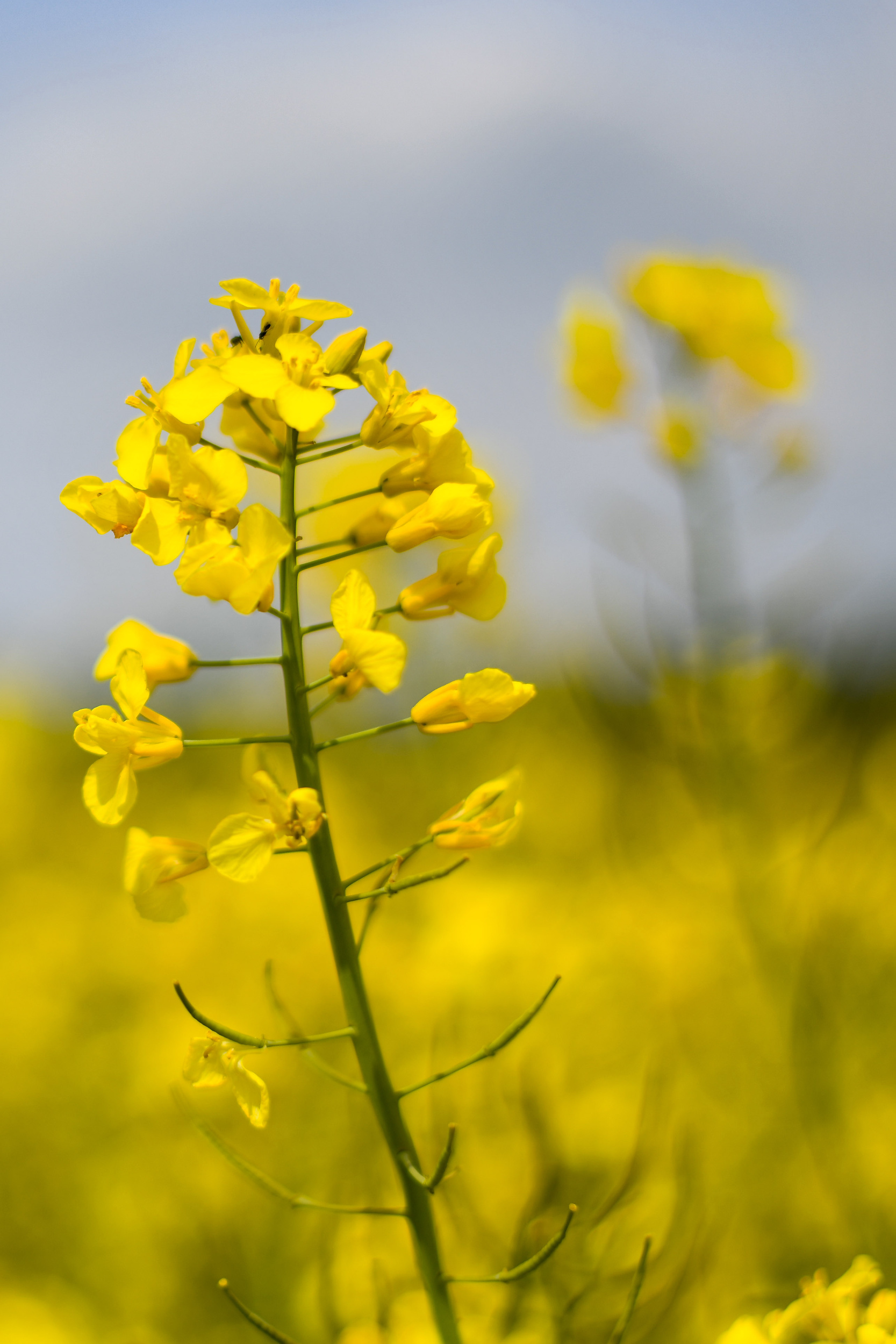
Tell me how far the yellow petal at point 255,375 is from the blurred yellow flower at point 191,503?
0.18 feet

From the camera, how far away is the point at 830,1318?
35.7 inches

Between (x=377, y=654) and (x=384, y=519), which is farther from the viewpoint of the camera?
(x=384, y=519)

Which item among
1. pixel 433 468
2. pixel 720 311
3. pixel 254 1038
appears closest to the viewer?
pixel 254 1038

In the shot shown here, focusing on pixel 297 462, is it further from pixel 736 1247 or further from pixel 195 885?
pixel 195 885

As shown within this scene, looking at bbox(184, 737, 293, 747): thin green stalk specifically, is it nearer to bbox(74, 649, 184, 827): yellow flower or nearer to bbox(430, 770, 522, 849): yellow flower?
bbox(74, 649, 184, 827): yellow flower

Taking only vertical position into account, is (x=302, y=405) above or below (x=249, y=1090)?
above

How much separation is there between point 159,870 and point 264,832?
0.13 meters

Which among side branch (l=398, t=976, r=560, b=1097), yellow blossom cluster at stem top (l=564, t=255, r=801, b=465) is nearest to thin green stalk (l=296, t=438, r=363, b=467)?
side branch (l=398, t=976, r=560, b=1097)

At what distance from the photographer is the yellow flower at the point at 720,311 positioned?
2.32 meters

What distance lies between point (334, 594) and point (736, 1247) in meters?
2.06

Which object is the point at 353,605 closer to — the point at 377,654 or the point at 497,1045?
the point at 377,654

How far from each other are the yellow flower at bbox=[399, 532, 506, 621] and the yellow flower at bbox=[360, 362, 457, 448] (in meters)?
→ 0.11

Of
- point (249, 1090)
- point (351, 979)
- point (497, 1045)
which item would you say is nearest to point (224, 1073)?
point (249, 1090)

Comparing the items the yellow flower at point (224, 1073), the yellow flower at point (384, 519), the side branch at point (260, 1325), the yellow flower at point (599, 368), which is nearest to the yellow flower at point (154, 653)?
the yellow flower at point (384, 519)
